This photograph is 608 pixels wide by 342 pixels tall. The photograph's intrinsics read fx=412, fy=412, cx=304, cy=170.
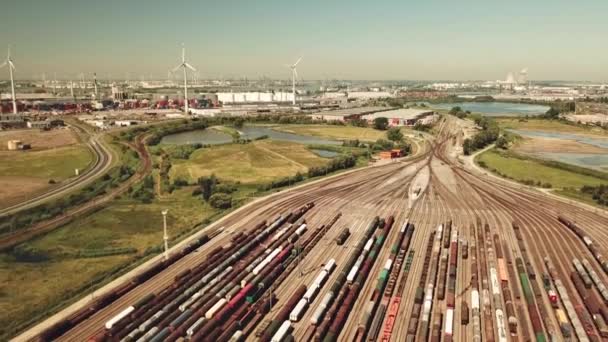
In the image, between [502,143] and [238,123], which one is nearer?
[502,143]

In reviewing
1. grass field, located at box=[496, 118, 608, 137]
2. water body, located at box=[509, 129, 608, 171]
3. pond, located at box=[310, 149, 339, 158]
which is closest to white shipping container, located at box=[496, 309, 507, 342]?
pond, located at box=[310, 149, 339, 158]

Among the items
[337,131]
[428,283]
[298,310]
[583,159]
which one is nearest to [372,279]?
[428,283]

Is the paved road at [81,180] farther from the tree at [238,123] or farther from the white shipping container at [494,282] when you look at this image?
the white shipping container at [494,282]

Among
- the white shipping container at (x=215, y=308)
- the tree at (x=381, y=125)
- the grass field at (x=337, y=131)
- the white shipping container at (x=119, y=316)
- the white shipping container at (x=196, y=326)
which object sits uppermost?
the tree at (x=381, y=125)

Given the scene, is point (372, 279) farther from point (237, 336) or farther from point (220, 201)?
point (220, 201)

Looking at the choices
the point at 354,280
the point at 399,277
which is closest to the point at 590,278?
the point at 399,277

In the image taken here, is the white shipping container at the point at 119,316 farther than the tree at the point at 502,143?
No

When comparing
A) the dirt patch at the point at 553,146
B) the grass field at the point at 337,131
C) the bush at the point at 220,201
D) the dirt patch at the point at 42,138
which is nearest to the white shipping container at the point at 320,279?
the bush at the point at 220,201
